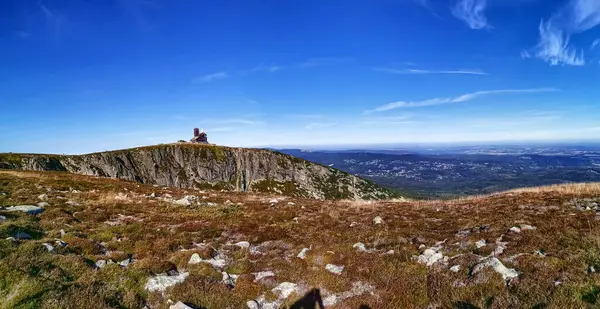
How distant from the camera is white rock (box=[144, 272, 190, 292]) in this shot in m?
9.51

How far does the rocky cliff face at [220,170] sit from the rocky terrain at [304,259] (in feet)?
379

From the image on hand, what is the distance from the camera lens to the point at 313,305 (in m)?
9.17

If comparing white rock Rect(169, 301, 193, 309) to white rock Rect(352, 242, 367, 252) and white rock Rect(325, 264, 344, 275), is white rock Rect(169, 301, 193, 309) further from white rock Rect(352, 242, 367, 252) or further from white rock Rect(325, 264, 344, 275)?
white rock Rect(352, 242, 367, 252)

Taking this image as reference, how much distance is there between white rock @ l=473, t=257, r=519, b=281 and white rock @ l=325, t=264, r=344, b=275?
439 centimetres

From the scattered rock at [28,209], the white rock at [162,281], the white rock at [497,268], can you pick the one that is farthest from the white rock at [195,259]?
the scattered rock at [28,209]

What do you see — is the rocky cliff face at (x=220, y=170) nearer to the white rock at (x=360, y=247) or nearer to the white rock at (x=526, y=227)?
the white rock at (x=360, y=247)

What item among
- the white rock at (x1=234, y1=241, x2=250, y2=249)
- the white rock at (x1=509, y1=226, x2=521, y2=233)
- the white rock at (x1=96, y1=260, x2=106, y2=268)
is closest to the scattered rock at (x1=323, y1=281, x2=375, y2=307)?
the white rock at (x1=234, y1=241, x2=250, y2=249)

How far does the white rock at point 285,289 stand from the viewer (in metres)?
9.77

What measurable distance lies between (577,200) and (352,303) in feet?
62.6

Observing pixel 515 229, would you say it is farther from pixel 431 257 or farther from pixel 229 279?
pixel 229 279

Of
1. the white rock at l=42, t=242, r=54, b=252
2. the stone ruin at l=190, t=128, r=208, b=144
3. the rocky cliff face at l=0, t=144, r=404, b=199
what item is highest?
the stone ruin at l=190, t=128, r=208, b=144

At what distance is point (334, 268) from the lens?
37.9ft

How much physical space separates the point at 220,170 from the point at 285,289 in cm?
14233

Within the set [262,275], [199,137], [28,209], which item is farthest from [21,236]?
[199,137]
